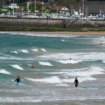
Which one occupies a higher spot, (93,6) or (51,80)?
(93,6)

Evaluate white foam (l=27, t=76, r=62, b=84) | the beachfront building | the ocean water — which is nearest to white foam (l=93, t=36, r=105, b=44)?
the ocean water

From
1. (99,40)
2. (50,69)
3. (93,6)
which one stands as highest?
(93,6)

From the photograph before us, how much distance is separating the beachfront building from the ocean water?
37.8 metres

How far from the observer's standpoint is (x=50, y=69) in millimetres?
49719

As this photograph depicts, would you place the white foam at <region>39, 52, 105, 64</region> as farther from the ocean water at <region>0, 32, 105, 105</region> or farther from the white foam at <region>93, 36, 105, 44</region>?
the white foam at <region>93, 36, 105, 44</region>

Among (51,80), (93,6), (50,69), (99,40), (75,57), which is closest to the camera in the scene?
(51,80)

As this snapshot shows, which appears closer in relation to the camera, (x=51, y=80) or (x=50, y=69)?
(x=51, y=80)

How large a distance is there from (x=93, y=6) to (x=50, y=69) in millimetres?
73149

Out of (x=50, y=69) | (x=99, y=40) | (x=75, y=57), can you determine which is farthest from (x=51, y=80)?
(x=99, y=40)

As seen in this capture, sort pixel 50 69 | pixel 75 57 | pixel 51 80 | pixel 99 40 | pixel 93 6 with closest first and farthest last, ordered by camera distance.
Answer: pixel 51 80 < pixel 50 69 < pixel 75 57 < pixel 99 40 < pixel 93 6

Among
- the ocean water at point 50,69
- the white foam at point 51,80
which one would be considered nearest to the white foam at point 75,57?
the ocean water at point 50,69

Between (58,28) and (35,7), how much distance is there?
32113mm

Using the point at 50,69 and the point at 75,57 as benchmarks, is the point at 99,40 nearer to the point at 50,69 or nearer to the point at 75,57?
the point at 75,57

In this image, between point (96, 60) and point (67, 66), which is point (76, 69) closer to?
point (67, 66)
